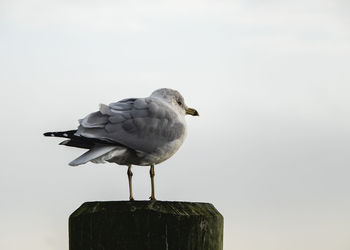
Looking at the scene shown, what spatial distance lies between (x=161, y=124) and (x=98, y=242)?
11.4ft

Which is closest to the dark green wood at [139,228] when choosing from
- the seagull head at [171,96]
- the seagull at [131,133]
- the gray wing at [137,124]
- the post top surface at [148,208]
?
the post top surface at [148,208]

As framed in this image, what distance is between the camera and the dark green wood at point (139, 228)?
3.85 metres

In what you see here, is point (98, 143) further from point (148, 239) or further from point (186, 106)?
point (148, 239)

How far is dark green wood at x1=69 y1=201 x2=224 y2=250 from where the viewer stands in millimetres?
3846

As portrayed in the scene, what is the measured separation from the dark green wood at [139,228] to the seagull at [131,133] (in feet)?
7.61

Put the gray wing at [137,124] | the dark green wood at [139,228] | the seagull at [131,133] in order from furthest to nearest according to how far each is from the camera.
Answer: the gray wing at [137,124] → the seagull at [131,133] → the dark green wood at [139,228]

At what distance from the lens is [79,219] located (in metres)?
3.95

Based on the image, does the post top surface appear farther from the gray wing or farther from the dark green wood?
the gray wing

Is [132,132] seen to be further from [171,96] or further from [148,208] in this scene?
[148,208]

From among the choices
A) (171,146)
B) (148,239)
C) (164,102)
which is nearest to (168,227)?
(148,239)

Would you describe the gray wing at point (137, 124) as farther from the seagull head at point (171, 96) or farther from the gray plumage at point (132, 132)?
the seagull head at point (171, 96)

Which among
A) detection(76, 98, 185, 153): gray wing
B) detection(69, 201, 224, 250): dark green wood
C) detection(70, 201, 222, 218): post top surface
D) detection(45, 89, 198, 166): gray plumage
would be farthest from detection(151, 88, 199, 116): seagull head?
detection(69, 201, 224, 250): dark green wood

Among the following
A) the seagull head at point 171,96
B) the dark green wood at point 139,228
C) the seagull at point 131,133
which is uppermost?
the seagull head at point 171,96

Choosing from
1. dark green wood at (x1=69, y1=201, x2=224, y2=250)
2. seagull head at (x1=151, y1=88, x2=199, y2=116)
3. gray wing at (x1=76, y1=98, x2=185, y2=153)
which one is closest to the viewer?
dark green wood at (x1=69, y1=201, x2=224, y2=250)
